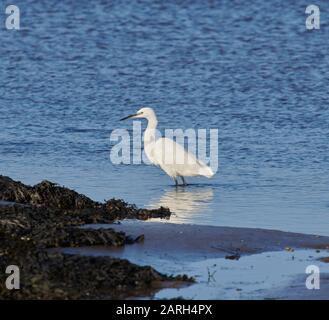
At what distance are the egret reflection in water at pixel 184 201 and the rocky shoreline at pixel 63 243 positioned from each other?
0.42 m

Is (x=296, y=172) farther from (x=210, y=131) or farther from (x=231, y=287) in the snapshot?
(x=231, y=287)

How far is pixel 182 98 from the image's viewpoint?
19516 mm

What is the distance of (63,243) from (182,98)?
32.6ft

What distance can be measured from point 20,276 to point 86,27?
726 inches

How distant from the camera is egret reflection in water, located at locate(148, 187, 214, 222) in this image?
1234 centimetres

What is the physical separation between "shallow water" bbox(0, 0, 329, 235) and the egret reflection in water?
0.09ft

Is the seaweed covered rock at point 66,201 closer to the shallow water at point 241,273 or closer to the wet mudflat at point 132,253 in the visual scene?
the wet mudflat at point 132,253

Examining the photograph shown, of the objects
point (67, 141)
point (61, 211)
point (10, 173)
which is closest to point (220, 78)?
point (67, 141)
